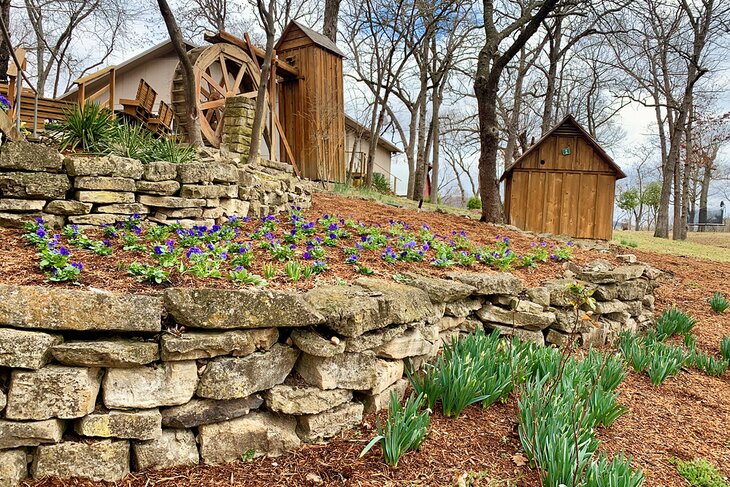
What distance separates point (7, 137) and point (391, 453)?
155 inches

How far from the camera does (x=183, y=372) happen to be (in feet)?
7.09

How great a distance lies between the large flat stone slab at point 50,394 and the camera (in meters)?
1.92

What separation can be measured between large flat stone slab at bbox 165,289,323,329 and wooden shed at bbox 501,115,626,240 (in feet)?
29.6

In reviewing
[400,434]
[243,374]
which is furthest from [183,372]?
[400,434]

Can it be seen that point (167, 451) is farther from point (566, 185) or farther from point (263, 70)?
point (566, 185)

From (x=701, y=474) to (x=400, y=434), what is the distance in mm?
1604

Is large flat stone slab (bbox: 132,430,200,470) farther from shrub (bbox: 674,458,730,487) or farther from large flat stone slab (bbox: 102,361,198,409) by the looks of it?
shrub (bbox: 674,458,730,487)

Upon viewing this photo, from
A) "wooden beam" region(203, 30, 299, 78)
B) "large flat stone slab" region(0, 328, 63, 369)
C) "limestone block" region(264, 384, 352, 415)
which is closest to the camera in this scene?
"large flat stone slab" region(0, 328, 63, 369)

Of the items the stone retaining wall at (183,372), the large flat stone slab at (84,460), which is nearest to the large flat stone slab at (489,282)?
the stone retaining wall at (183,372)

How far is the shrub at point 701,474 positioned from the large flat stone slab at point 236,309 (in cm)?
200

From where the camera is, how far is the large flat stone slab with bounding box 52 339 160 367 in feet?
6.55

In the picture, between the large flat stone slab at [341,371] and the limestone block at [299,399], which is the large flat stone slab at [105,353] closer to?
the limestone block at [299,399]

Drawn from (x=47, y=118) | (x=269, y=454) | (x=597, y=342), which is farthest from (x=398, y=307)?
(x=47, y=118)

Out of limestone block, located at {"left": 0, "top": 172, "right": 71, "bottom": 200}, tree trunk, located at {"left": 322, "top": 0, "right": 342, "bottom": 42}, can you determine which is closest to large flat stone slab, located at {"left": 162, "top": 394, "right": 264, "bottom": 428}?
limestone block, located at {"left": 0, "top": 172, "right": 71, "bottom": 200}
